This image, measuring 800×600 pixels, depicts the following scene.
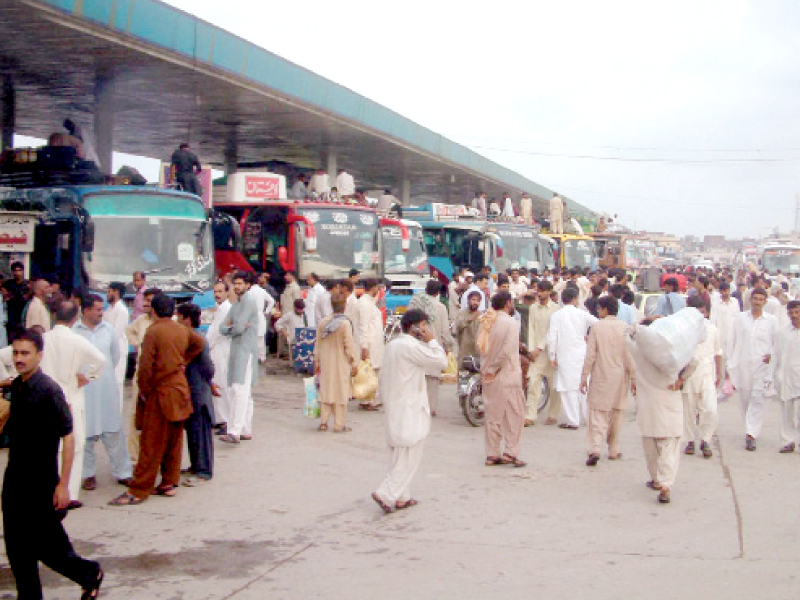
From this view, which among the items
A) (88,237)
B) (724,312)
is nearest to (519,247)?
(724,312)

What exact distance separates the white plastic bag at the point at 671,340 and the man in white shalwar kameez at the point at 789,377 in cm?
264

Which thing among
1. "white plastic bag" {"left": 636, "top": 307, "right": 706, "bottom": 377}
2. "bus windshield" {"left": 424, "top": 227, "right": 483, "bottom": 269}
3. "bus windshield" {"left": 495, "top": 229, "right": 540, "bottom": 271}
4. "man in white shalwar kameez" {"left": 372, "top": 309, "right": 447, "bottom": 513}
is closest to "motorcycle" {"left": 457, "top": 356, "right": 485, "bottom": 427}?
"white plastic bag" {"left": 636, "top": 307, "right": 706, "bottom": 377}

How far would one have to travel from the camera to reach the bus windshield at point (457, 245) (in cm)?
2388

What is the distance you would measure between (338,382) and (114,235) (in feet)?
18.3

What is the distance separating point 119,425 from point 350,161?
2517cm

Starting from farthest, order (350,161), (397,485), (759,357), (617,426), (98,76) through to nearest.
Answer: (350,161) < (98,76) < (759,357) < (617,426) < (397,485)

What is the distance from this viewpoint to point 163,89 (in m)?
19.7

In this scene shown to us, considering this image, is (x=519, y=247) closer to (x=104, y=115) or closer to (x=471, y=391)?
(x=104, y=115)

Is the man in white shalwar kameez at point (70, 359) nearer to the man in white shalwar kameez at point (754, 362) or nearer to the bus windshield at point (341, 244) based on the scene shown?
the man in white shalwar kameez at point (754, 362)

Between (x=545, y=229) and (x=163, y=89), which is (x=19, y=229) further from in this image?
(x=545, y=229)

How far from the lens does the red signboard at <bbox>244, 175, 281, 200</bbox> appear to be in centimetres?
1822

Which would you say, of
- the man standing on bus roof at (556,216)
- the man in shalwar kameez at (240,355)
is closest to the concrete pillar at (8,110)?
the man in shalwar kameez at (240,355)

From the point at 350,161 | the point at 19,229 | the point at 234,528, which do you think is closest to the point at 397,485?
the point at 234,528

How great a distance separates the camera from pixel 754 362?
10.1m
